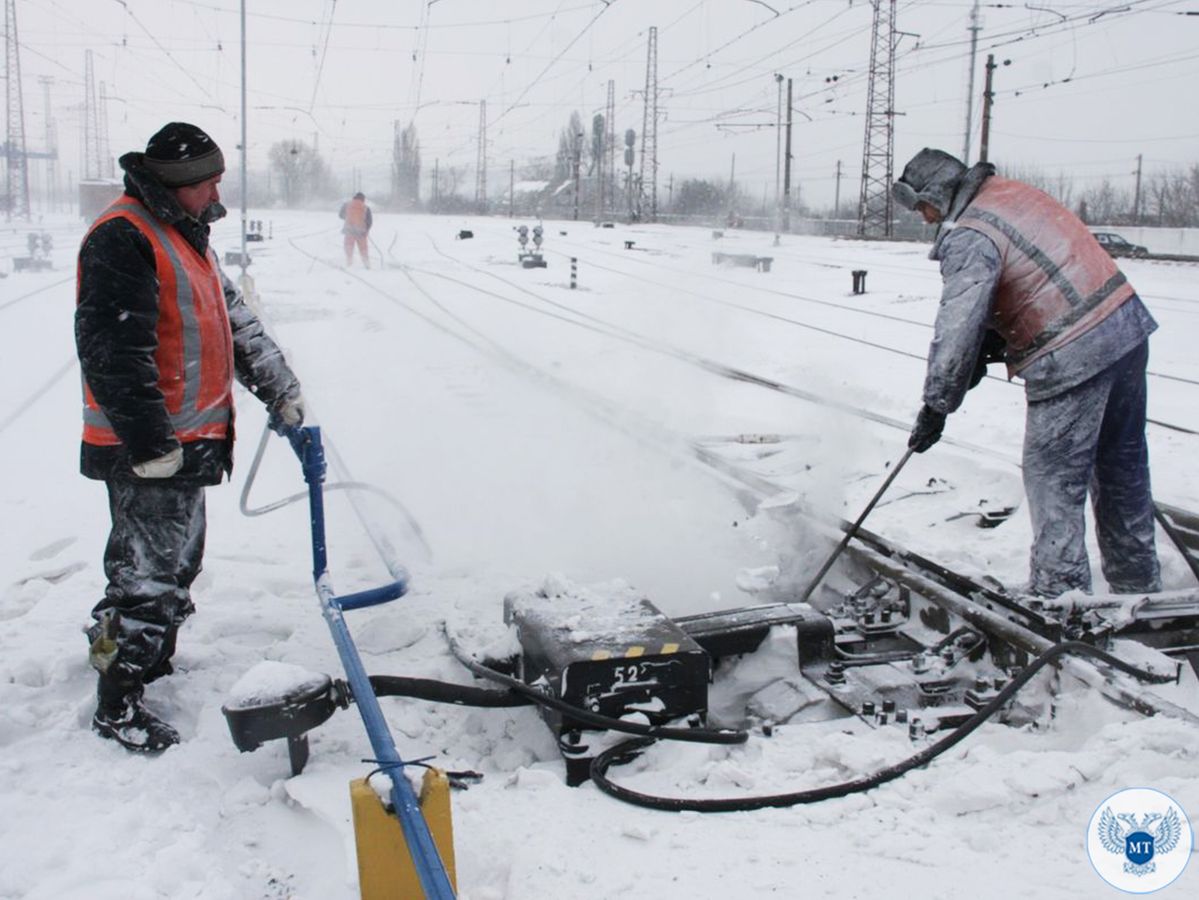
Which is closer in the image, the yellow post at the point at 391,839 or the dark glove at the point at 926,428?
the yellow post at the point at 391,839

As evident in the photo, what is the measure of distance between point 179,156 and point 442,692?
1875mm

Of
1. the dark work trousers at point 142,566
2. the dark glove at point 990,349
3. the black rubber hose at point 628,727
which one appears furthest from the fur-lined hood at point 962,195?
the dark work trousers at point 142,566

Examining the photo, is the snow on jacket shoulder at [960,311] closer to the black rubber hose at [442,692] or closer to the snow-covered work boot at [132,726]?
the black rubber hose at [442,692]

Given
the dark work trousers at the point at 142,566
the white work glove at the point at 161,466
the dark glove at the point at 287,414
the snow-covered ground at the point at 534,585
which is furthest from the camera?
the dark glove at the point at 287,414

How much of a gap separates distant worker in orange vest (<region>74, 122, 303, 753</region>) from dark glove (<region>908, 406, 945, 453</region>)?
265cm

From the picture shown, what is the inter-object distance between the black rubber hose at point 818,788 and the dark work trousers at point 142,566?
59.2 inches

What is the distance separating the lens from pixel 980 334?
13.3 ft

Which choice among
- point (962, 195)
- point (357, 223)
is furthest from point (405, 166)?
point (962, 195)

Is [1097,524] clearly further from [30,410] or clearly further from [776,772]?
[30,410]

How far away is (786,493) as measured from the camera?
5734mm

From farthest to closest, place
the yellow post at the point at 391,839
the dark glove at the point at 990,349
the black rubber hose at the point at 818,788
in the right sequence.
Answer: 1. the dark glove at the point at 990,349
2. the black rubber hose at the point at 818,788
3. the yellow post at the point at 391,839

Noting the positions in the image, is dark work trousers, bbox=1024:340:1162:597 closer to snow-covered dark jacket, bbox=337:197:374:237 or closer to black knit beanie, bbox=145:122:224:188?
black knit beanie, bbox=145:122:224:188

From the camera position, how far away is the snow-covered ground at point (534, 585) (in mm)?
2623

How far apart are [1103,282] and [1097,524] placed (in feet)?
3.55
